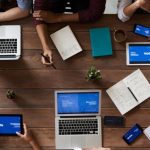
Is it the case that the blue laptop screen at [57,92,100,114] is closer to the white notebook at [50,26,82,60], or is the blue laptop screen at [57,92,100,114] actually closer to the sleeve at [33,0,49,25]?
the white notebook at [50,26,82,60]

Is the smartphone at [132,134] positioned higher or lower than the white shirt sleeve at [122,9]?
lower

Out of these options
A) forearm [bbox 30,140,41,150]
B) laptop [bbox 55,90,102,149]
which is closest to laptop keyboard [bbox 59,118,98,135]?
laptop [bbox 55,90,102,149]

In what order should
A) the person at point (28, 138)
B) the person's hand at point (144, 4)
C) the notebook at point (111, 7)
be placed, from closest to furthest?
the person's hand at point (144, 4) → the person at point (28, 138) → the notebook at point (111, 7)

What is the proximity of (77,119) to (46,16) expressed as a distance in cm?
63

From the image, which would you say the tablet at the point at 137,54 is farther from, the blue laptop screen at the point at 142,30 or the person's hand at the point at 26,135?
the person's hand at the point at 26,135

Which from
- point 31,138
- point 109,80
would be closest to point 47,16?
point 109,80

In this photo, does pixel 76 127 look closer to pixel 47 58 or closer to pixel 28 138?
pixel 28 138

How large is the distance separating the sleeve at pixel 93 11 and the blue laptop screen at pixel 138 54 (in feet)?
0.92

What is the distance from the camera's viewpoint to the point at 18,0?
1.79 m

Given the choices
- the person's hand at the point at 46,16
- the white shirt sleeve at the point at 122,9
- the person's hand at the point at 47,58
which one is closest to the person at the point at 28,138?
the person's hand at the point at 47,58

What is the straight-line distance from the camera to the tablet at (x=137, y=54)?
1.91m

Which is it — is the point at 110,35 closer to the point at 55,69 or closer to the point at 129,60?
the point at 129,60

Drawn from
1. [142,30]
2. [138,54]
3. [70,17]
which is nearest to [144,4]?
[142,30]

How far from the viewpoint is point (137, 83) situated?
6.27 feet
